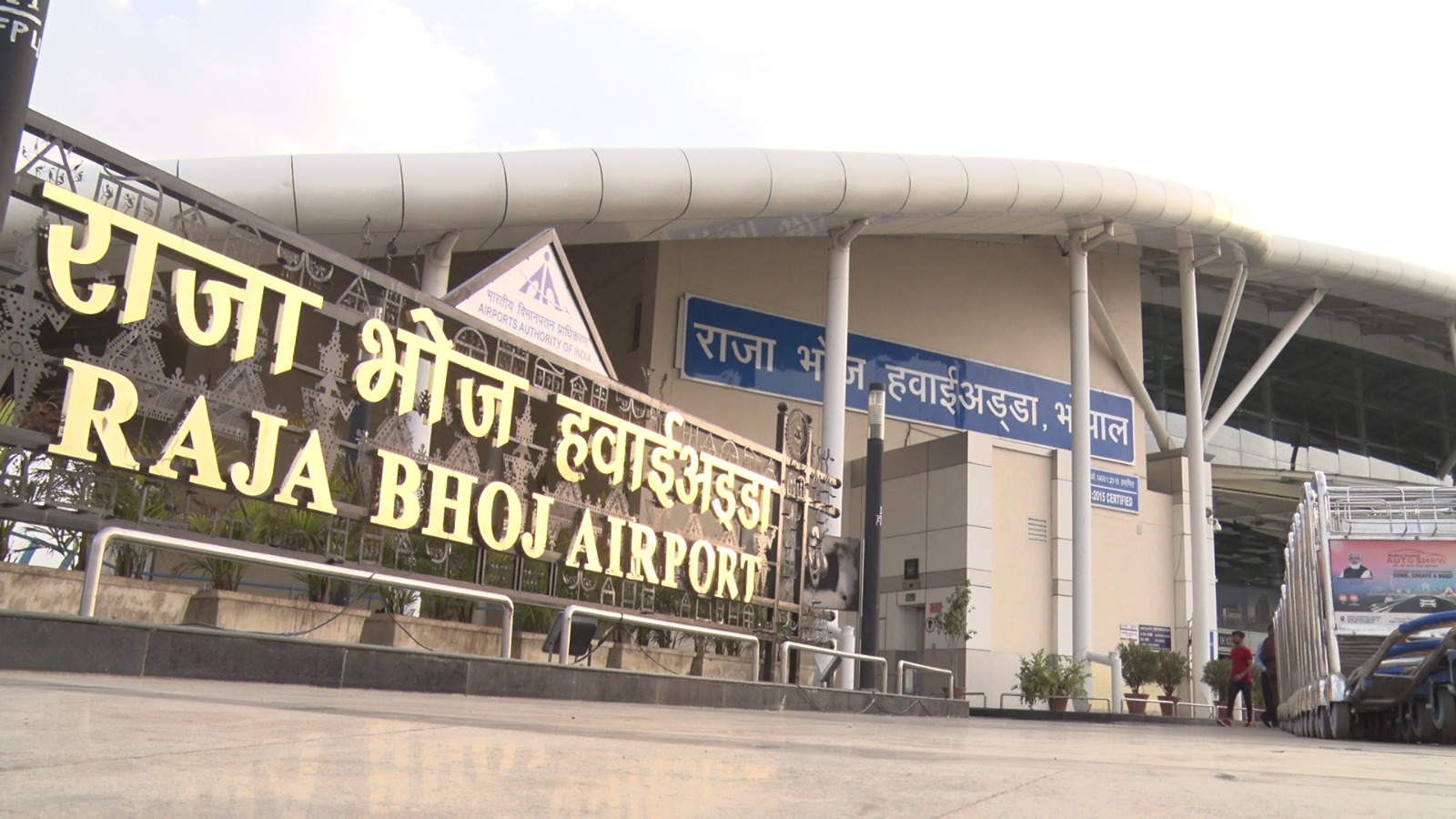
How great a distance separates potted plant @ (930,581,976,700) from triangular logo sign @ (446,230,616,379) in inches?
526

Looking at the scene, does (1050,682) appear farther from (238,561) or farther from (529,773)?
(529,773)

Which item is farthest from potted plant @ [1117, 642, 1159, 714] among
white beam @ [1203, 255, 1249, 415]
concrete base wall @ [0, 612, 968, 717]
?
concrete base wall @ [0, 612, 968, 717]

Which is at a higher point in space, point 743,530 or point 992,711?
point 743,530

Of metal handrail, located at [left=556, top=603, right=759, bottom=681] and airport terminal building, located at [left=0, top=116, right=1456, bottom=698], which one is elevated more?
airport terminal building, located at [left=0, top=116, right=1456, bottom=698]

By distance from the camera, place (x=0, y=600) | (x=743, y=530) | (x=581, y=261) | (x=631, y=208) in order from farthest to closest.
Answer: (x=581, y=261)
(x=631, y=208)
(x=743, y=530)
(x=0, y=600)

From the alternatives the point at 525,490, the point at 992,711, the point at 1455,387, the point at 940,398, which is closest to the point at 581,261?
the point at 940,398

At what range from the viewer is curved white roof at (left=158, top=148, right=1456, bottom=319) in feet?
52.9

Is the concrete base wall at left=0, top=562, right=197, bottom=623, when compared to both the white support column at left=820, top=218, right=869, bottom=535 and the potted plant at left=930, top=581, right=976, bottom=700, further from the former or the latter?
the potted plant at left=930, top=581, right=976, bottom=700

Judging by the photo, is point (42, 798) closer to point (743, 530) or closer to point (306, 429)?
point (306, 429)

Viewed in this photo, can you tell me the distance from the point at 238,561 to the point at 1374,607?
11467mm

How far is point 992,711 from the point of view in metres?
24.1

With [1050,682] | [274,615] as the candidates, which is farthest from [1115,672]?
[274,615]

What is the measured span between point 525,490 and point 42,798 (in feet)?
32.6

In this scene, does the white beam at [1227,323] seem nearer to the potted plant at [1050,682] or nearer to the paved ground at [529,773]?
the potted plant at [1050,682]
